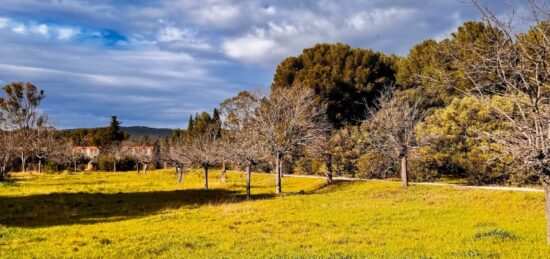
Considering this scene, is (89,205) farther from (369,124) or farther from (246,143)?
(369,124)

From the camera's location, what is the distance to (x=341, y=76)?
236ft

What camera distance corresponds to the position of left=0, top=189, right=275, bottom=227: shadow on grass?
1106 inches

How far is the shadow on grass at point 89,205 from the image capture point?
28094 millimetres

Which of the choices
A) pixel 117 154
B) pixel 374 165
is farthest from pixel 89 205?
pixel 117 154

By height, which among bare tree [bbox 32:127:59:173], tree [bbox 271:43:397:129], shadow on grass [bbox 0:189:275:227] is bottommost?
shadow on grass [bbox 0:189:275:227]

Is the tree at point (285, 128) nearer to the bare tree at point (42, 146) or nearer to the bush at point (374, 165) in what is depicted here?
the bush at point (374, 165)

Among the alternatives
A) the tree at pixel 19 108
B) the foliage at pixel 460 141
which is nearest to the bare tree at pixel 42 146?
the tree at pixel 19 108

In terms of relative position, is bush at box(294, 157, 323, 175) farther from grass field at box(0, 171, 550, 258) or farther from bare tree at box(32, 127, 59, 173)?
bare tree at box(32, 127, 59, 173)

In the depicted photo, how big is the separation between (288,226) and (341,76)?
5131 centimetres

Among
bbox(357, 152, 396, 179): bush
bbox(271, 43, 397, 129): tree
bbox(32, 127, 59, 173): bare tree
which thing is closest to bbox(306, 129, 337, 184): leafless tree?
bbox(357, 152, 396, 179): bush

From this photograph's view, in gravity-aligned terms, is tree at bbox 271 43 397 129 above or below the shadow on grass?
above

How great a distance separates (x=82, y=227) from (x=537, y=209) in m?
25.4

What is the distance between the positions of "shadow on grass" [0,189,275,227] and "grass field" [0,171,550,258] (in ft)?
0.23

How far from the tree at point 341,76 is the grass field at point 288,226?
30.0 m
